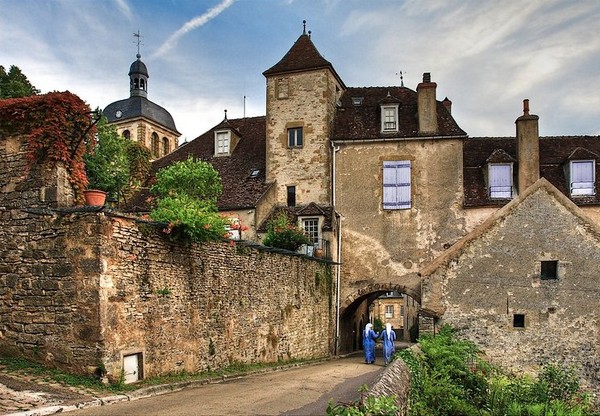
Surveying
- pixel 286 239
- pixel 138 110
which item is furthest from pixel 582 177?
pixel 138 110

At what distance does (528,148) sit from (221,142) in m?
15.0

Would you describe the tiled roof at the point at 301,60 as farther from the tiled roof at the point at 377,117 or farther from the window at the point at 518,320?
the window at the point at 518,320

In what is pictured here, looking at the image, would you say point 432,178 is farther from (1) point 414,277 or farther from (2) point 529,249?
(2) point 529,249

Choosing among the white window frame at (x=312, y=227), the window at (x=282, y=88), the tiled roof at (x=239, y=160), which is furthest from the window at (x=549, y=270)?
the window at (x=282, y=88)

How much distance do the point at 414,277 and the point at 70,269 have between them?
1870 cm

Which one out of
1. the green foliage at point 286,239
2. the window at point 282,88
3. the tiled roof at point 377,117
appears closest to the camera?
the green foliage at point 286,239

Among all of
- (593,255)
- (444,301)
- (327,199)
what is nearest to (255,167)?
(327,199)

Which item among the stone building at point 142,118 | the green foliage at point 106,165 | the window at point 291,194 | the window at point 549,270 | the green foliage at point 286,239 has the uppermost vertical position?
the stone building at point 142,118

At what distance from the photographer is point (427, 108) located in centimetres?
2769

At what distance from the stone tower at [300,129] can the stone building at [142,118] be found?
20.9m

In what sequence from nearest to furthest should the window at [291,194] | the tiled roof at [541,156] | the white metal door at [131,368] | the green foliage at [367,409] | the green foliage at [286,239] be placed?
the green foliage at [367,409] → the white metal door at [131,368] → the green foliage at [286,239] → the tiled roof at [541,156] → the window at [291,194]

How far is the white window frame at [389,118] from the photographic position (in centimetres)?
2809

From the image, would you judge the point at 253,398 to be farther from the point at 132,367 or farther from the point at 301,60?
the point at 301,60

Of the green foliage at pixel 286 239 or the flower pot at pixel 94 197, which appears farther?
the green foliage at pixel 286 239
